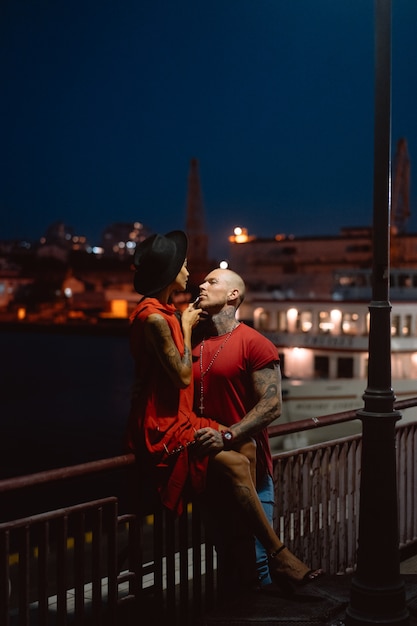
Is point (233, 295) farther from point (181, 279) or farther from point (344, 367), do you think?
point (344, 367)

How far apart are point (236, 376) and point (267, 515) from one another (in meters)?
0.94

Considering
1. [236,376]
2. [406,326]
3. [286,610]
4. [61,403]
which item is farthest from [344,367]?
[236,376]

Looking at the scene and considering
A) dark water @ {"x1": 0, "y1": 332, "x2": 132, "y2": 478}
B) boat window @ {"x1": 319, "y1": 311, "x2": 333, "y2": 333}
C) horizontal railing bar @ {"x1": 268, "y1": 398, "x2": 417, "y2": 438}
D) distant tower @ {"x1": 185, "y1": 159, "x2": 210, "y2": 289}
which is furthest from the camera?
distant tower @ {"x1": 185, "y1": 159, "x2": 210, "y2": 289}

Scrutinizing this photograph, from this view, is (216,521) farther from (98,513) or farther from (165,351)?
(165,351)

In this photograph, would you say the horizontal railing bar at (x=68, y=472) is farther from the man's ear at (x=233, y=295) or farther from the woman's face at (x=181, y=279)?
the woman's face at (x=181, y=279)

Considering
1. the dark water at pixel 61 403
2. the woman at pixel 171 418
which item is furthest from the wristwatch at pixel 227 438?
the dark water at pixel 61 403

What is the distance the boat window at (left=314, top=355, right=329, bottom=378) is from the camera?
36469 mm

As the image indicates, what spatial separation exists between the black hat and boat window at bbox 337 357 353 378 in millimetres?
31192

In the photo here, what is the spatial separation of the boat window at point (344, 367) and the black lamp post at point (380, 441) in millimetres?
30720

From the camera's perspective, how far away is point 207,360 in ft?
16.0

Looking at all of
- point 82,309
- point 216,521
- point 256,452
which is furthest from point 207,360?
point 82,309

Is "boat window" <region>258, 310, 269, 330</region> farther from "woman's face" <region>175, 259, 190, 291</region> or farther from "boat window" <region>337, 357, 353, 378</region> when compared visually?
"woman's face" <region>175, 259, 190, 291</region>

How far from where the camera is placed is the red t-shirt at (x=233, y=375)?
15.7 feet

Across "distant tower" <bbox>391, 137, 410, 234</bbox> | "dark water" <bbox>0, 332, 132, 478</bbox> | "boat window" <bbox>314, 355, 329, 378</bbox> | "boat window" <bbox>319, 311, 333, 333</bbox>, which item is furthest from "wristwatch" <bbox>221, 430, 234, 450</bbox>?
"distant tower" <bbox>391, 137, 410, 234</bbox>
